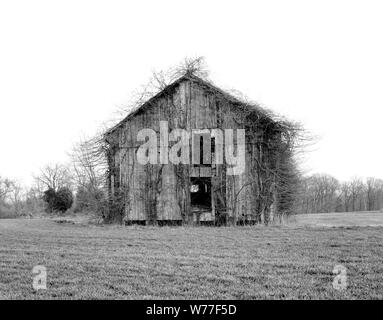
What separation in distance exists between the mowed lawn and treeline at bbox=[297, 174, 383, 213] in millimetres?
50342

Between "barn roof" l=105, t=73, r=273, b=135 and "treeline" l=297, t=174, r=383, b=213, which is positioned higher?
"barn roof" l=105, t=73, r=273, b=135

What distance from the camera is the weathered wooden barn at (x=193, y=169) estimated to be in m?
17.8

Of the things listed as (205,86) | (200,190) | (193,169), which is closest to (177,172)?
(193,169)

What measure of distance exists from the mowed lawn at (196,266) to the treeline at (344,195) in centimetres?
5034

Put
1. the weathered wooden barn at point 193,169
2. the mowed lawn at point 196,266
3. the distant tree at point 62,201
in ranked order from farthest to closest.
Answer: the distant tree at point 62,201
the weathered wooden barn at point 193,169
the mowed lawn at point 196,266

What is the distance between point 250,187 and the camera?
17.9m

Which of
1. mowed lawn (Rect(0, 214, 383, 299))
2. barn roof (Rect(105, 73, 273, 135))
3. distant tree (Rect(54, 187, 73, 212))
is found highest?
barn roof (Rect(105, 73, 273, 135))

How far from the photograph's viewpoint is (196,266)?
7.57 m

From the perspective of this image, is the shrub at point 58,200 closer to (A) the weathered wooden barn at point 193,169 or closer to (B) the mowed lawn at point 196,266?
(A) the weathered wooden barn at point 193,169

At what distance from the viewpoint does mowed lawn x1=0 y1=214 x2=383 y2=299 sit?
5.79 meters

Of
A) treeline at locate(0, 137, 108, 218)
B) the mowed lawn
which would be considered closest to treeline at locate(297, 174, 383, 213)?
treeline at locate(0, 137, 108, 218)

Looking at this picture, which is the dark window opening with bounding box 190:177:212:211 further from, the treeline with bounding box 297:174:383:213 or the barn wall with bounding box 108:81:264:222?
the treeline with bounding box 297:174:383:213

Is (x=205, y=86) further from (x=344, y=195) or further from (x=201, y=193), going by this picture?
(x=344, y=195)

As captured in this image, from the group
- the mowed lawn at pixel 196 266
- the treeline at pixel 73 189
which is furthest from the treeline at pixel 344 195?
the mowed lawn at pixel 196 266
